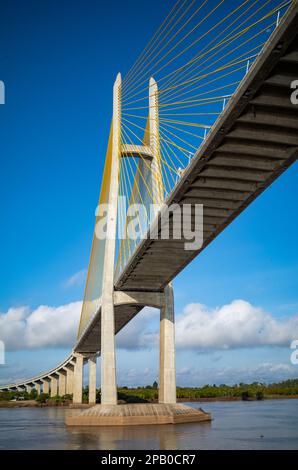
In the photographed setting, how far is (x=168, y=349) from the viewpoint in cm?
3141

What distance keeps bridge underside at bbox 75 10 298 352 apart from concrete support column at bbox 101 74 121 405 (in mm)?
4233

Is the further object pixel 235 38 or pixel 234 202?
pixel 234 202

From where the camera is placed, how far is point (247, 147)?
55.1 feet

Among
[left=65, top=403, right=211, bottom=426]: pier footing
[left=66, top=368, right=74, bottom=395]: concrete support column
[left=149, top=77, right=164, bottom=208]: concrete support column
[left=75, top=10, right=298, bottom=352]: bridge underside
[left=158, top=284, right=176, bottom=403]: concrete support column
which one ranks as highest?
[left=149, top=77, right=164, bottom=208]: concrete support column

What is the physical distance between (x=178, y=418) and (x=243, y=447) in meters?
9.45

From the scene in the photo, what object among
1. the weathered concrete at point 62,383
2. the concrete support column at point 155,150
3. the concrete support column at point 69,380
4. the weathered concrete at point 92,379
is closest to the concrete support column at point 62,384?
the weathered concrete at point 62,383

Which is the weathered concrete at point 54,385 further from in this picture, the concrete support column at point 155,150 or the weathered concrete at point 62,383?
the concrete support column at point 155,150

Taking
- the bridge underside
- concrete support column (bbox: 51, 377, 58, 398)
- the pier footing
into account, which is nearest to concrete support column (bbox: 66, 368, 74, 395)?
concrete support column (bbox: 51, 377, 58, 398)

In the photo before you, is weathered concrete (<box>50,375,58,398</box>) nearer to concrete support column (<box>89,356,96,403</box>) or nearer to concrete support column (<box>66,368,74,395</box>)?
concrete support column (<box>66,368,74,395</box>)

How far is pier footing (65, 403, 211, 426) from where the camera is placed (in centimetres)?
2753

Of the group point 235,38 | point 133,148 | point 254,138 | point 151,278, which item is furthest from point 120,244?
point 235,38

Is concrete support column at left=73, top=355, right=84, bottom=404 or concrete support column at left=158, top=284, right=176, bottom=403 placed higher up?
concrete support column at left=158, top=284, right=176, bottom=403
